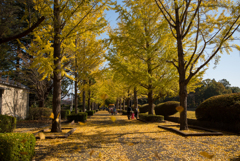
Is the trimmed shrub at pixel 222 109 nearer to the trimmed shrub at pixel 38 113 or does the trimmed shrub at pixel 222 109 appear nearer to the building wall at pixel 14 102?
the trimmed shrub at pixel 38 113

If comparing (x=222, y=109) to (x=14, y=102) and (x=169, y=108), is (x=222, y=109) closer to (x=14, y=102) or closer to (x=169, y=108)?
(x=169, y=108)

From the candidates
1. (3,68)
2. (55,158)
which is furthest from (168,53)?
(3,68)

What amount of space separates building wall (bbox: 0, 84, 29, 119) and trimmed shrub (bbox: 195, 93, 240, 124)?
46.5 feet

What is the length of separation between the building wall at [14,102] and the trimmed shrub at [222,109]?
1418 cm

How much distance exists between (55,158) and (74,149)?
0.85 m

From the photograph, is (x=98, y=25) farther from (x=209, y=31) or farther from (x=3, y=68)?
(x=3, y=68)

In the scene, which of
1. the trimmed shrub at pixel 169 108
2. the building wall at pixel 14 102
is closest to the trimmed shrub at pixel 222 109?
the trimmed shrub at pixel 169 108

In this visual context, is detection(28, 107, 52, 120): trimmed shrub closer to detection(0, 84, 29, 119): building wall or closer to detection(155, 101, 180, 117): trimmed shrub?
detection(0, 84, 29, 119): building wall

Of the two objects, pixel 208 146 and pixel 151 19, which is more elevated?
pixel 151 19

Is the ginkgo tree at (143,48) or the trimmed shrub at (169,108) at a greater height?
the ginkgo tree at (143,48)

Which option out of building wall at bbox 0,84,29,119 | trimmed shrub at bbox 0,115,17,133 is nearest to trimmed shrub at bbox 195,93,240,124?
trimmed shrub at bbox 0,115,17,133

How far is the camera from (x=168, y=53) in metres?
9.21

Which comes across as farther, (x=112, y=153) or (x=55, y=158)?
(x=112, y=153)

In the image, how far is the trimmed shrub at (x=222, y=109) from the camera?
7234mm
